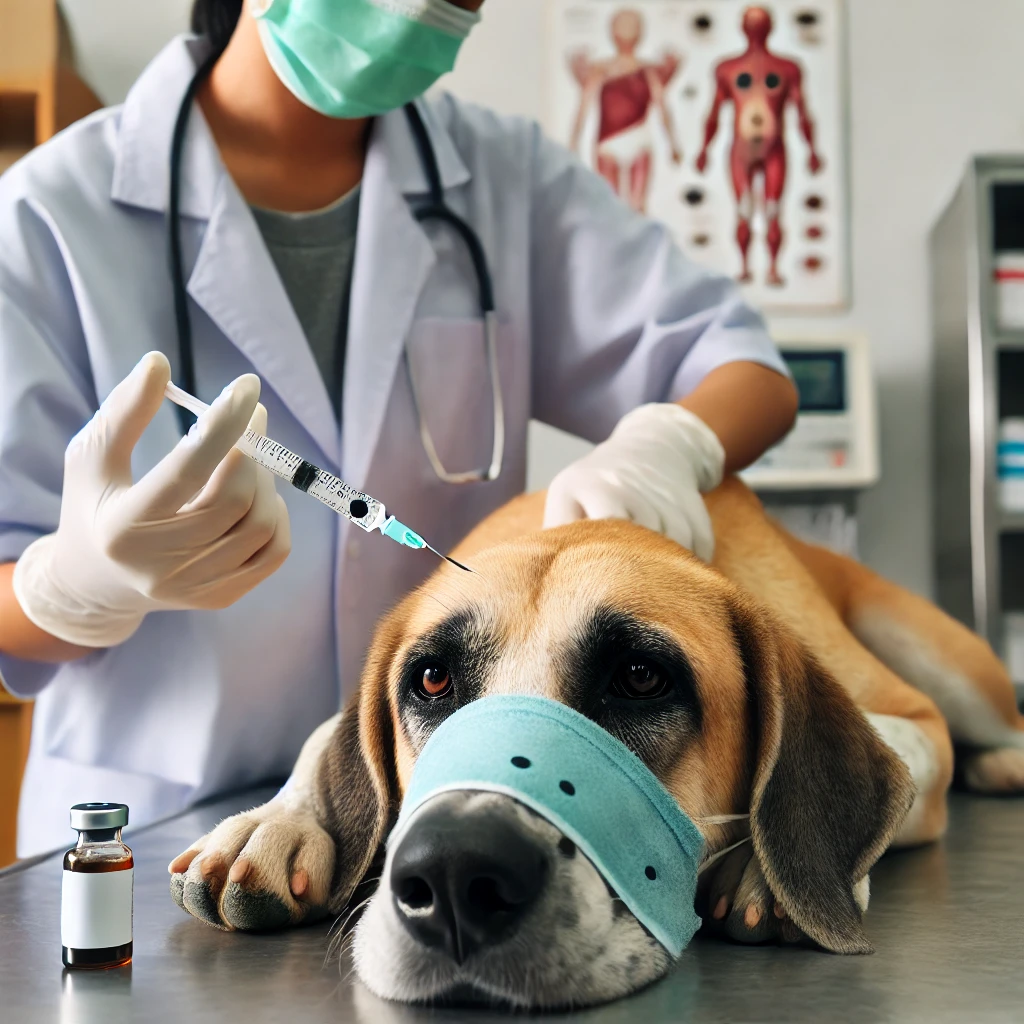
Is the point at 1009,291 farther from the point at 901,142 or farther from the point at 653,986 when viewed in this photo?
the point at 653,986

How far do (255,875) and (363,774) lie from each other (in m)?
0.16

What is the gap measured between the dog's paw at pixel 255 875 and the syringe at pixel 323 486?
0.29 metres

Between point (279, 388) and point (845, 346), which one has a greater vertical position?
point (845, 346)

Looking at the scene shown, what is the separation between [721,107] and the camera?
3441 mm

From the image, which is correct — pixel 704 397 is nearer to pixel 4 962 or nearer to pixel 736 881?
pixel 736 881

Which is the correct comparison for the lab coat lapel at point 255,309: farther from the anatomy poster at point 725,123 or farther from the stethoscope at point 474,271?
the anatomy poster at point 725,123

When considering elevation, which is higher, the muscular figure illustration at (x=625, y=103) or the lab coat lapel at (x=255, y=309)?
the muscular figure illustration at (x=625, y=103)

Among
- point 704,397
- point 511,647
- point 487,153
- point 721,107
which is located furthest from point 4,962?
point 721,107

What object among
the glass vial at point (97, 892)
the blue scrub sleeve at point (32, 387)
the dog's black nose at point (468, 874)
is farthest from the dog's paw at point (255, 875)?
the blue scrub sleeve at point (32, 387)

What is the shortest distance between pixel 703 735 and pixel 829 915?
6.3 inches

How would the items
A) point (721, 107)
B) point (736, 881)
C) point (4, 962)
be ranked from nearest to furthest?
point (4, 962) < point (736, 881) < point (721, 107)

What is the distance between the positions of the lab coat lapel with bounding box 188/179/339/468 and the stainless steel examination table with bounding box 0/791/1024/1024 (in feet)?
2.35

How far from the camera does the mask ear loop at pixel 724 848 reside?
832mm

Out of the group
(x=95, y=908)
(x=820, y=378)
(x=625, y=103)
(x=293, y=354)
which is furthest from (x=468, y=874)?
(x=625, y=103)
